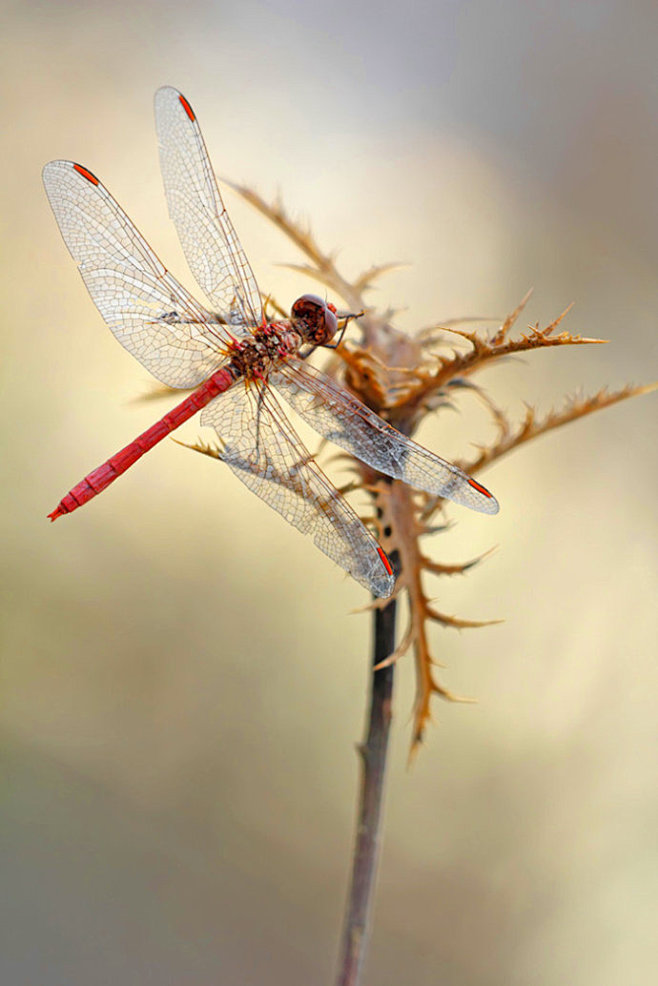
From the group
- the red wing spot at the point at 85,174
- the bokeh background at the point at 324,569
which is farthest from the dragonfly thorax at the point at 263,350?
the bokeh background at the point at 324,569

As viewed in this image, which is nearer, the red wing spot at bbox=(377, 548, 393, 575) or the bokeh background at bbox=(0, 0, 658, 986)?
the red wing spot at bbox=(377, 548, 393, 575)

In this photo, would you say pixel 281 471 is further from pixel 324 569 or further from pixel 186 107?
pixel 324 569

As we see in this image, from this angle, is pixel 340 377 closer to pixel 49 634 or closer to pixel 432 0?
pixel 49 634

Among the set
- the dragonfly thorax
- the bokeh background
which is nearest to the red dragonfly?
the dragonfly thorax

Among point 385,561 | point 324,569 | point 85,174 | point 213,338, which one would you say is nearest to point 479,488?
point 385,561

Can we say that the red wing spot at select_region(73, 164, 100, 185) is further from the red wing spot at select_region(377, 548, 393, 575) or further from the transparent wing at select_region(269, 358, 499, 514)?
the red wing spot at select_region(377, 548, 393, 575)

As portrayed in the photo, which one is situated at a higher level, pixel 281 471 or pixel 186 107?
pixel 186 107
